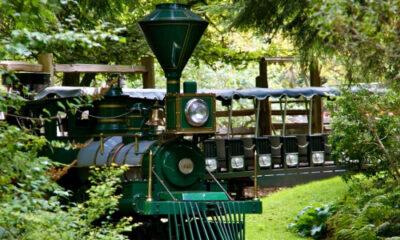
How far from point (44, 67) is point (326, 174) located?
6.74m

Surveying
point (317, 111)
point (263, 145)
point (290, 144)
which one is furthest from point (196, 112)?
point (317, 111)

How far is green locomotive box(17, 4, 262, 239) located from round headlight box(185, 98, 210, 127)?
0.5 inches

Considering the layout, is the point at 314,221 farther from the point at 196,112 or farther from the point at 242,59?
the point at 242,59

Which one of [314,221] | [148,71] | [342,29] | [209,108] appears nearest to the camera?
[342,29]

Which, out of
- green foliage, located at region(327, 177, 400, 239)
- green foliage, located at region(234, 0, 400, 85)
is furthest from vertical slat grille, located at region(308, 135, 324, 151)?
green foliage, located at region(234, 0, 400, 85)

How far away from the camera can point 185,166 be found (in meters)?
8.79

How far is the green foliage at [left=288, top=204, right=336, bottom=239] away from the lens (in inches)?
428

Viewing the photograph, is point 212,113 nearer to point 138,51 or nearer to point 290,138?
point 290,138

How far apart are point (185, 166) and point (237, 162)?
5574 millimetres

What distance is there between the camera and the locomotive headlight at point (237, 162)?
1423 centimetres

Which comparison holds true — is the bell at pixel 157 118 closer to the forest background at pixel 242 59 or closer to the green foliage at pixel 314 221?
the forest background at pixel 242 59

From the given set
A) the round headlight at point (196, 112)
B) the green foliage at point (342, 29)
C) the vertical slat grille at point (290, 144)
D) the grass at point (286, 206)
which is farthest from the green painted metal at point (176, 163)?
the vertical slat grille at point (290, 144)

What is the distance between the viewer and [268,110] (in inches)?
695

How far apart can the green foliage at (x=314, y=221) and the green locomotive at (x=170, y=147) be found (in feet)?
7.64
